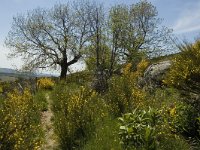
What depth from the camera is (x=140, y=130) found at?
7.26 metres

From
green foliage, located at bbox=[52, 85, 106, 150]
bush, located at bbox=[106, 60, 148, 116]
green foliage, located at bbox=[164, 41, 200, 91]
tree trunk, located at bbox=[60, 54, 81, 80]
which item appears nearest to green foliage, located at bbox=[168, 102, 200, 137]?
green foliage, located at bbox=[164, 41, 200, 91]

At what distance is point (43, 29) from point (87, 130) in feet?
88.4

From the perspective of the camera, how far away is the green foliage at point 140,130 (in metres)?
6.86

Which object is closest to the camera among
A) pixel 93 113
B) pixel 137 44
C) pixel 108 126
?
pixel 108 126

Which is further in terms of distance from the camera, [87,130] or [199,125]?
[87,130]

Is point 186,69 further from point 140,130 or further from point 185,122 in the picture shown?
point 140,130

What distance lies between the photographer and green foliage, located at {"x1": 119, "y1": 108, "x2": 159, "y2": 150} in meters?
6.86

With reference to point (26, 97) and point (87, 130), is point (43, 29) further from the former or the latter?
point (87, 130)

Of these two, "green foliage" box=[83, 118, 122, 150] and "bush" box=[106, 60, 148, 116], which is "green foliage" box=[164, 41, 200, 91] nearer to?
"bush" box=[106, 60, 148, 116]

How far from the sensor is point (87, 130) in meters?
9.07

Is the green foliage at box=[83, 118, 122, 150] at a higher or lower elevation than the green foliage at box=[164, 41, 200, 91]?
lower

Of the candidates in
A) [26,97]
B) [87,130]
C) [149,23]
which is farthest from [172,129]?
[149,23]

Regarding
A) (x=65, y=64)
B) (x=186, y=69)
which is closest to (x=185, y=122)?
(x=186, y=69)

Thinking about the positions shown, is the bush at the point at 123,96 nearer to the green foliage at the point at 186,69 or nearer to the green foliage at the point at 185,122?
the green foliage at the point at 186,69
